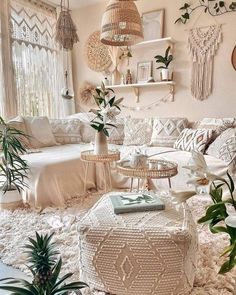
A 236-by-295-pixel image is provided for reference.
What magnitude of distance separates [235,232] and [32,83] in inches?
161

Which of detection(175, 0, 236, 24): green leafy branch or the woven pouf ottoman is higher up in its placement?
detection(175, 0, 236, 24): green leafy branch

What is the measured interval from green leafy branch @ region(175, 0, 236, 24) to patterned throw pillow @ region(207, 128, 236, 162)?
64.9 inches

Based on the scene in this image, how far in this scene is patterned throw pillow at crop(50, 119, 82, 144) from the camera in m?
3.99

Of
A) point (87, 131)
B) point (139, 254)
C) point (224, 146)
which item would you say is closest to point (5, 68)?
point (87, 131)

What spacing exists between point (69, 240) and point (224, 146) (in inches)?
70.6

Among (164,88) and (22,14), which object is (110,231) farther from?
(22,14)

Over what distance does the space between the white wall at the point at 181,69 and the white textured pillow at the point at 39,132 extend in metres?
1.32

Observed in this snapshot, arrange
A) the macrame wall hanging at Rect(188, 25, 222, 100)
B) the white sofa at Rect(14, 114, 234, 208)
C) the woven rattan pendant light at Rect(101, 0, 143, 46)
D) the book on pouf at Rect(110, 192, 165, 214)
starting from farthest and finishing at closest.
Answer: the macrame wall hanging at Rect(188, 25, 222, 100), the white sofa at Rect(14, 114, 234, 208), the woven rattan pendant light at Rect(101, 0, 143, 46), the book on pouf at Rect(110, 192, 165, 214)

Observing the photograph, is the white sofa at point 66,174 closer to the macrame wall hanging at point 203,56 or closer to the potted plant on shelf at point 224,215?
the macrame wall hanging at point 203,56

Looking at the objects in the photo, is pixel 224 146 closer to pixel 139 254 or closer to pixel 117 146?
pixel 117 146

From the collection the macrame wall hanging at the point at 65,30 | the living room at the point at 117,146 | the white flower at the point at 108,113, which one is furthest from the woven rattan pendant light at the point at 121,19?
the macrame wall hanging at the point at 65,30

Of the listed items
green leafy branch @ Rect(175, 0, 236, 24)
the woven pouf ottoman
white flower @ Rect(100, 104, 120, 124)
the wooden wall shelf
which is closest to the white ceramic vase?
white flower @ Rect(100, 104, 120, 124)

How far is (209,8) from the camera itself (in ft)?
11.9

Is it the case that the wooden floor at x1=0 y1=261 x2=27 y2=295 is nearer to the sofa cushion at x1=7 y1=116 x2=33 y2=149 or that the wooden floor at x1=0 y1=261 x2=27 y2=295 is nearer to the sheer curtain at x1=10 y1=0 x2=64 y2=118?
the sofa cushion at x1=7 y1=116 x2=33 y2=149
